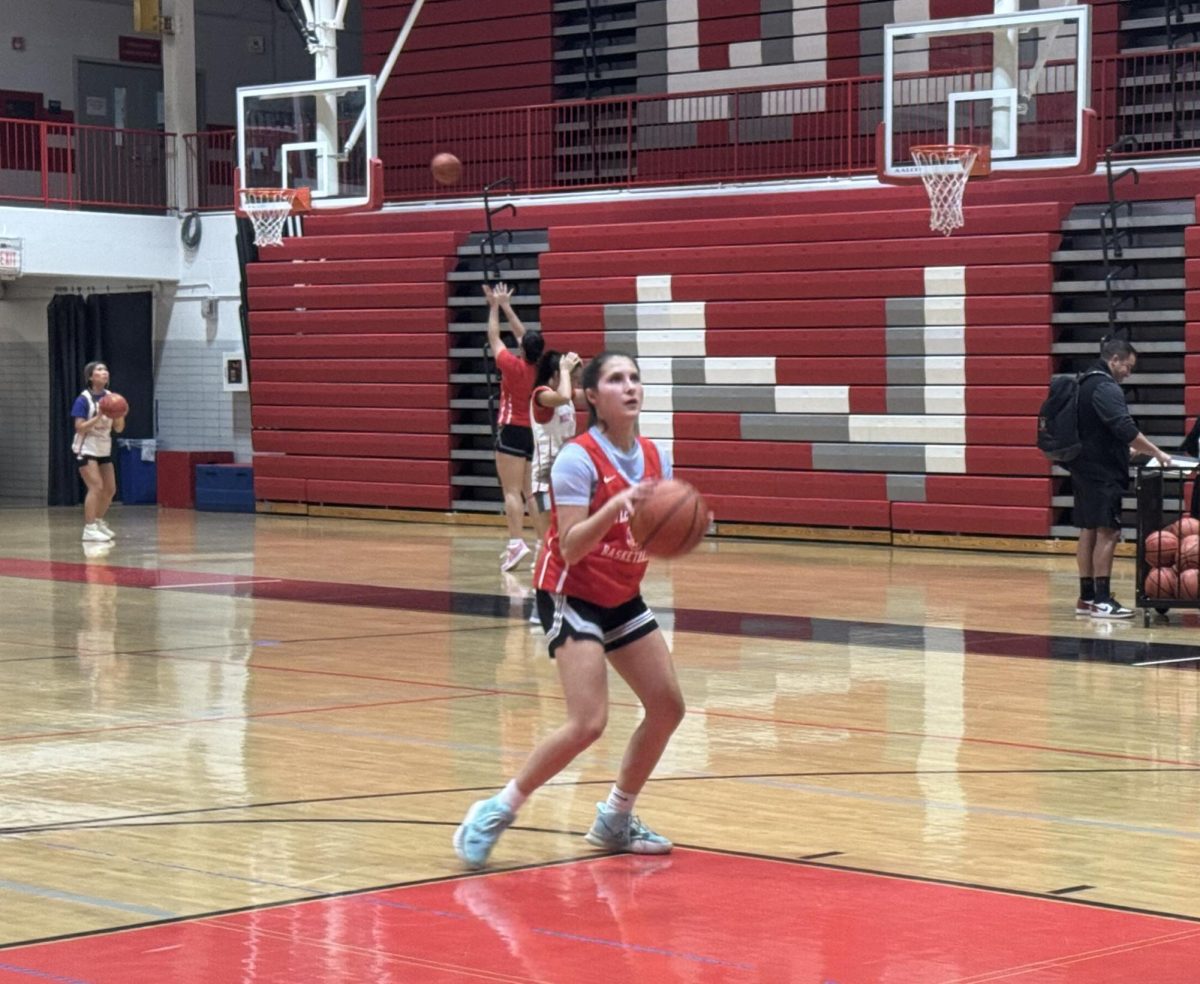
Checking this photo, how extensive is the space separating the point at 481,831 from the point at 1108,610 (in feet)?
25.0

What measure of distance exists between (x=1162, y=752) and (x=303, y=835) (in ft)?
11.7

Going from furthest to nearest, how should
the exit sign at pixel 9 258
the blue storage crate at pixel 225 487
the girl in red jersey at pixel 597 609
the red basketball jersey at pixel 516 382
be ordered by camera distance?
the blue storage crate at pixel 225 487, the exit sign at pixel 9 258, the red basketball jersey at pixel 516 382, the girl in red jersey at pixel 597 609

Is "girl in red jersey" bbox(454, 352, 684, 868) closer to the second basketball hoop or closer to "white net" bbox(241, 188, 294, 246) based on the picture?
the second basketball hoop

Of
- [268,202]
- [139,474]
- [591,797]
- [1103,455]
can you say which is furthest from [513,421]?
[139,474]

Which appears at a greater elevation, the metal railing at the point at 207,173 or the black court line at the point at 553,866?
the metal railing at the point at 207,173

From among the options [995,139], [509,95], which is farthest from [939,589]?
[509,95]

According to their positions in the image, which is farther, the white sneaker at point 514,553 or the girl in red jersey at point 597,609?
the white sneaker at point 514,553

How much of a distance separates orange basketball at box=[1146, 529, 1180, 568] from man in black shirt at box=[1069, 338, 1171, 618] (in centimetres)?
21

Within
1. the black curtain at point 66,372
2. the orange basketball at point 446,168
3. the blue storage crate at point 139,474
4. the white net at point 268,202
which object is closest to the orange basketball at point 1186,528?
→ the white net at point 268,202

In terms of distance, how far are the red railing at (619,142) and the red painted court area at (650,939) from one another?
13389 millimetres

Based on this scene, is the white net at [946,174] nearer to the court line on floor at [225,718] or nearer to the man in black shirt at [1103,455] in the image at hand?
the man in black shirt at [1103,455]

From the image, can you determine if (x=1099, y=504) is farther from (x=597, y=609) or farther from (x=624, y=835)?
(x=597, y=609)

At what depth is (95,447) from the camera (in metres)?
19.1

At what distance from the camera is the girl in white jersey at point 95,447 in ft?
61.6
